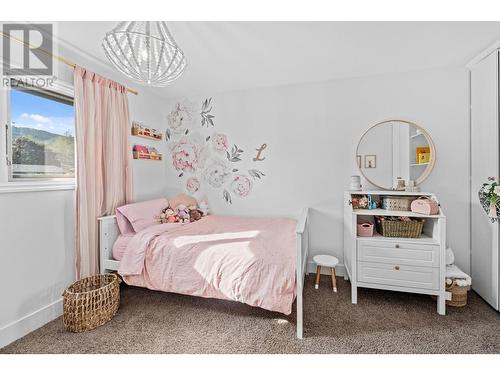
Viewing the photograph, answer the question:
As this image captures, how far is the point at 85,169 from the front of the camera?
203 cm

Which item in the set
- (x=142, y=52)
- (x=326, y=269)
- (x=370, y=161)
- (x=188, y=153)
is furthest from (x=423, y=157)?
(x=188, y=153)

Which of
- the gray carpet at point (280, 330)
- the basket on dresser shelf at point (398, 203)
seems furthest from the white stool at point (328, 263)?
the basket on dresser shelf at point (398, 203)

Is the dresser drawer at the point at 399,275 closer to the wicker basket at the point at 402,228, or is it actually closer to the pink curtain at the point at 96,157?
the wicker basket at the point at 402,228

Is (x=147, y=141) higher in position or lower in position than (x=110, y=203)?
higher

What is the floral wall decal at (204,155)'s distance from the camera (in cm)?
303

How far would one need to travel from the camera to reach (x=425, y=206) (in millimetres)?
1964

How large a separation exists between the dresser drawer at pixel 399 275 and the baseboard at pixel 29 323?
2684mm

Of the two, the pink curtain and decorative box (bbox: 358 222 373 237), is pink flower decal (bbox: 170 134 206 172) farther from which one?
decorative box (bbox: 358 222 373 237)

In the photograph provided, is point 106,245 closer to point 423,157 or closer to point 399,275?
point 399,275

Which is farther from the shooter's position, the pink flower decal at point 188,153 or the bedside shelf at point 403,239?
the pink flower decal at point 188,153
